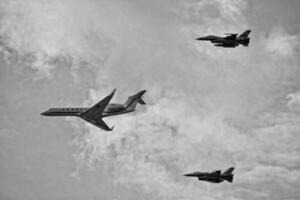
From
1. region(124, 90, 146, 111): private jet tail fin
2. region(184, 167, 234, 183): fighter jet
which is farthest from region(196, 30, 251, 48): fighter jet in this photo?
region(184, 167, 234, 183): fighter jet

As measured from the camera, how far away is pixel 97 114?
8862 cm

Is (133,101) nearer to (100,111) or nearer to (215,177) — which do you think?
(100,111)

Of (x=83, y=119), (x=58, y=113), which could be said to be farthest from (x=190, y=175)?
(x=58, y=113)

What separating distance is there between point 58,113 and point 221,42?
4940cm

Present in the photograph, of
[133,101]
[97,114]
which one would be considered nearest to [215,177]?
[133,101]

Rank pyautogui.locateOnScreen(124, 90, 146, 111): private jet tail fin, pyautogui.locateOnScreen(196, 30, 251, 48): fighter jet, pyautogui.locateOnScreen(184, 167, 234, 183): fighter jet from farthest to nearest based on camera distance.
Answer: pyautogui.locateOnScreen(184, 167, 234, 183): fighter jet, pyautogui.locateOnScreen(124, 90, 146, 111): private jet tail fin, pyautogui.locateOnScreen(196, 30, 251, 48): fighter jet

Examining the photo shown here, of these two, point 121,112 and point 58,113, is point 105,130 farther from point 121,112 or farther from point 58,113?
point 58,113

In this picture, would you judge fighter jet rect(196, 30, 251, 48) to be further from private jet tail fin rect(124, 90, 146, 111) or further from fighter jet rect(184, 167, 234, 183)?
fighter jet rect(184, 167, 234, 183)

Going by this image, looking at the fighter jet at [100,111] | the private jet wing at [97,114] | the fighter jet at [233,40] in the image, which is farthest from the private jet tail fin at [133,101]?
the fighter jet at [233,40]

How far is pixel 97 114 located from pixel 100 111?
2186mm

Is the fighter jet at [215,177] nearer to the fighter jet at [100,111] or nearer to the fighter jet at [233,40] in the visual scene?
the fighter jet at [100,111]

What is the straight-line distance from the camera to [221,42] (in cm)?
8281

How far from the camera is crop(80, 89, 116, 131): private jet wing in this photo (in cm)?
8257

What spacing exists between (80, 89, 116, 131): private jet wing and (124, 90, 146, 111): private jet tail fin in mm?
8260
